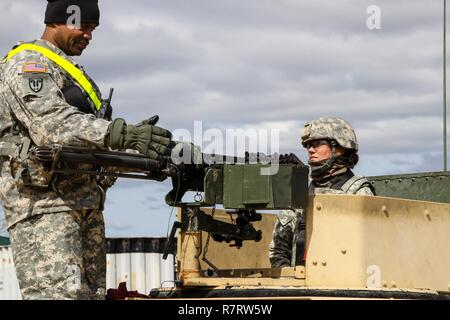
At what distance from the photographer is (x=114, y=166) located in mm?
5055

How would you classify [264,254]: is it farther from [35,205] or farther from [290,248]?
[35,205]

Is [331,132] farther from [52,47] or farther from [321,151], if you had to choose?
[52,47]

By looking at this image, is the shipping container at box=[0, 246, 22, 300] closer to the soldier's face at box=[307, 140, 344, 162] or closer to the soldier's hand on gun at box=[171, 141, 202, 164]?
the soldier's face at box=[307, 140, 344, 162]

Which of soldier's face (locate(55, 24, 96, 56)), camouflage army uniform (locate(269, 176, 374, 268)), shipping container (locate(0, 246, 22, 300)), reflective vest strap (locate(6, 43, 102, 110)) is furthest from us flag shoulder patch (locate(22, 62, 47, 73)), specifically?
shipping container (locate(0, 246, 22, 300))

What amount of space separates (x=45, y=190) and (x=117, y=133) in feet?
1.89

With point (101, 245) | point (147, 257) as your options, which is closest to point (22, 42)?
point (101, 245)

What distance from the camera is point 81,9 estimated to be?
17.7ft

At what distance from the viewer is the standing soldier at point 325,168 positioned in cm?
665

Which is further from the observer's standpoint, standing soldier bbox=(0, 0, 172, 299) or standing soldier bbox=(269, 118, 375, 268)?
standing soldier bbox=(269, 118, 375, 268)

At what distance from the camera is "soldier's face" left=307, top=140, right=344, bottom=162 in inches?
271

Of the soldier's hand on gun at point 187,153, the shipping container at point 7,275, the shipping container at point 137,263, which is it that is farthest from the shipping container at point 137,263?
the soldier's hand on gun at point 187,153

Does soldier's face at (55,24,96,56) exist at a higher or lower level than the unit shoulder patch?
higher
